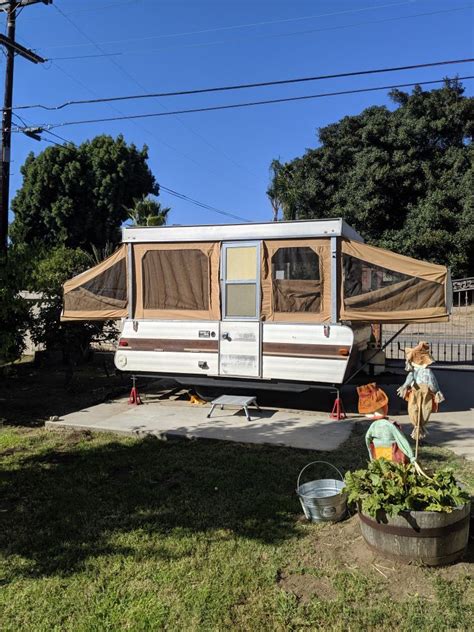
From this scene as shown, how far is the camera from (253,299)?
7188 mm

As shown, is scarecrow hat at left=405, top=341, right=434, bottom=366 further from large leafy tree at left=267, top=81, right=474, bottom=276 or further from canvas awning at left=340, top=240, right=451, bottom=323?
large leafy tree at left=267, top=81, right=474, bottom=276

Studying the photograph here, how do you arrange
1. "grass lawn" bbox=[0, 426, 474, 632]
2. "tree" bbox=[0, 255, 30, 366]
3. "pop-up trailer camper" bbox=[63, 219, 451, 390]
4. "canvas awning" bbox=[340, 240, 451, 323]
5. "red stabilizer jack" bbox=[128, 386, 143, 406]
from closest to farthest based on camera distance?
"grass lawn" bbox=[0, 426, 474, 632]
"tree" bbox=[0, 255, 30, 366]
"canvas awning" bbox=[340, 240, 451, 323]
"pop-up trailer camper" bbox=[63, 219, 451, 390]
"red stabilizer jack" bbox=[128, 386, 143, 406]

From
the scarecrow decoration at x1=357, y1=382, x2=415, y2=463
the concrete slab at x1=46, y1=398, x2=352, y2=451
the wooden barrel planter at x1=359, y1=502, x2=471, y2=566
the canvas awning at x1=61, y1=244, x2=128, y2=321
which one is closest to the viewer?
the wooden barrel planter at x1=359, y1=502, x2=471, y2=566

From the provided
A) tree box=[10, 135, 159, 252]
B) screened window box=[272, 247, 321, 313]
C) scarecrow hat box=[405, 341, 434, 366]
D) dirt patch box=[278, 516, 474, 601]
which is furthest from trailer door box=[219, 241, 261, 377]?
tree box=[10, 135, 159, 252]

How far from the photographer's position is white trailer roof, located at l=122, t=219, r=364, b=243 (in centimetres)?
671

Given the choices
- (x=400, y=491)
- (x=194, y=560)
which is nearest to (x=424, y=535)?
(x=400, y=491)

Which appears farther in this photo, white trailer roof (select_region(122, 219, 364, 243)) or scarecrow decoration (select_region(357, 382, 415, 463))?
white trailer roof (select_region(122, 219, 364, 243))

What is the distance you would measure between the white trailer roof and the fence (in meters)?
6.34

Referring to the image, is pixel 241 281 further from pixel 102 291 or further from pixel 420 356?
pixel 420 356

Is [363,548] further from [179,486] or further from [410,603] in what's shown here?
[179,486]

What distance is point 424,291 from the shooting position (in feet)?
21.1

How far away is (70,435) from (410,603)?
4628 millimetres

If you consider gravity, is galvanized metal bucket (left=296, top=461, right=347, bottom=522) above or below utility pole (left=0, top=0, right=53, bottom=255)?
below

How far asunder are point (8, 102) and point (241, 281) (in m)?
7.70
